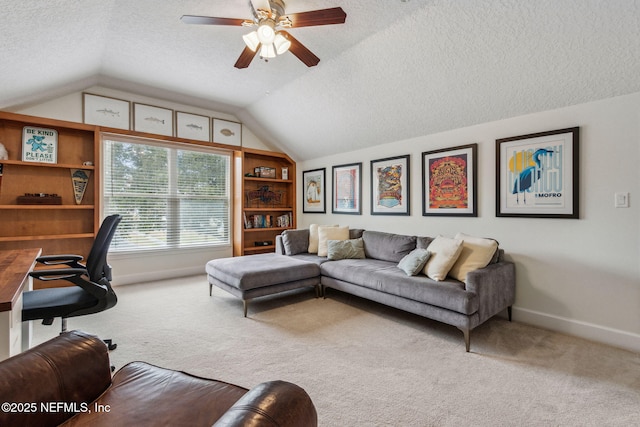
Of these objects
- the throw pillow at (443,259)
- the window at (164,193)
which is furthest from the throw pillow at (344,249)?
the window at (164,193)

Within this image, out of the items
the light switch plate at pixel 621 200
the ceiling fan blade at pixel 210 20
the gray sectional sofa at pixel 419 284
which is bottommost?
the gray sectional sofa at pixel 419 284

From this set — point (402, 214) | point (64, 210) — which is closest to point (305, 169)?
point (402, 214)

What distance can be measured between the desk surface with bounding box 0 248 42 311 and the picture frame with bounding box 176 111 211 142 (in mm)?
2651

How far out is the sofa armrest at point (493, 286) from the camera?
96.5 inches

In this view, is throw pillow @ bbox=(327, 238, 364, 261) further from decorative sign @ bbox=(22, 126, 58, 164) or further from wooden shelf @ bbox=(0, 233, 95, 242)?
decorative sign @ bbox=(22, 126, 58, 164)

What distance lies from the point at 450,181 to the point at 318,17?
2354mm

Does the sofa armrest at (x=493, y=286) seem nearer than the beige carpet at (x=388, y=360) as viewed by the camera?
No

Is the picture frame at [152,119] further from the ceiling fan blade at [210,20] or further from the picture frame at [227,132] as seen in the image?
the ceiling fan blade at [210,20]

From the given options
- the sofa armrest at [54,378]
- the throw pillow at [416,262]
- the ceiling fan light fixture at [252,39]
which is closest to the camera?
the sofa armrest at [54,378]

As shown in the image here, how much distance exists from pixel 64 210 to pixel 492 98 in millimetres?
5253

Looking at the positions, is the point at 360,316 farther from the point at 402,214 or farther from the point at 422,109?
the point at 422,109

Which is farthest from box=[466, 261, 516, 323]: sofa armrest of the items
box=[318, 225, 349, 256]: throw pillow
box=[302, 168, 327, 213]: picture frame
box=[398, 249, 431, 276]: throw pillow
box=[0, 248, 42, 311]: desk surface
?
box=[302, 168, 327, 213]: picture frame

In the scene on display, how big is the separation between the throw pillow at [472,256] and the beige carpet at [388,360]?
21.3 inches

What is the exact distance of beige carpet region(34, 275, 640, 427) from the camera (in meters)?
1.66
